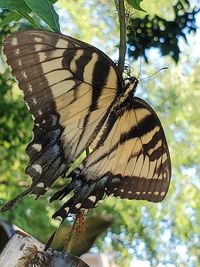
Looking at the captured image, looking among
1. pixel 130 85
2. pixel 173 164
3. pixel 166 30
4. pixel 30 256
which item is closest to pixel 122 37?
pixel 130 85

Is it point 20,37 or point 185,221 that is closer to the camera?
point 20,37

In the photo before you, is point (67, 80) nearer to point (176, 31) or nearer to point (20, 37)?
point (20, 37)

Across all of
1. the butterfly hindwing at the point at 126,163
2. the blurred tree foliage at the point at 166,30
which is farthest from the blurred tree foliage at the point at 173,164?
the butterfly hindwing at the point at 126,163

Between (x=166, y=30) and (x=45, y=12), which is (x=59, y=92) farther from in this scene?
(x=166, y=30)

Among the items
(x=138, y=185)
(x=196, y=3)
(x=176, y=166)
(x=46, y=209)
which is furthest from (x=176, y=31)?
(x=138, y=185)

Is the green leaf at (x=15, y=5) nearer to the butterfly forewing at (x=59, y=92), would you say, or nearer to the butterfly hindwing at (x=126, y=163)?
the butterfly forewing at (x=59, y=92)

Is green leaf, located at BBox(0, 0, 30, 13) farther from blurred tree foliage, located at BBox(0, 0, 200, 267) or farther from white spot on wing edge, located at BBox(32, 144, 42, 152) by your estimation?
blurred tree foliage, located at BBox(0, 0, 200, 267)
